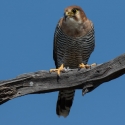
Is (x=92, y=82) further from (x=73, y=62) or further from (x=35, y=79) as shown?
(x=73, y=62)

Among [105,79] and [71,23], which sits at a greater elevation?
[71,23]

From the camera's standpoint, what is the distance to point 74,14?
7.14 meters

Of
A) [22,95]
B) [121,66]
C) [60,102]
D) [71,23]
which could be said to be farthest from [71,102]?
[121,66]

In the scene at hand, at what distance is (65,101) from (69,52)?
37.6 inches

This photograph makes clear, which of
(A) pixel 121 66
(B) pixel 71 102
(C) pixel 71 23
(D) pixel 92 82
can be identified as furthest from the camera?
(B) pixel 71 102

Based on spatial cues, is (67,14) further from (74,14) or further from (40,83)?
(40,83)

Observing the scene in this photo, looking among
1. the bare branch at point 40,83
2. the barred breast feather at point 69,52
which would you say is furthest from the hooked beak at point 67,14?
the bare branch at point 40,83

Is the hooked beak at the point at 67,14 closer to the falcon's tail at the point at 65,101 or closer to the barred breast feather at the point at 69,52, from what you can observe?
the barred breast feather at the point at 69,52

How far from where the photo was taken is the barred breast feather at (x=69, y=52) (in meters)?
7.27

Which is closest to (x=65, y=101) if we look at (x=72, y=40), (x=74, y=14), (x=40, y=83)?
(x=72, y=40)

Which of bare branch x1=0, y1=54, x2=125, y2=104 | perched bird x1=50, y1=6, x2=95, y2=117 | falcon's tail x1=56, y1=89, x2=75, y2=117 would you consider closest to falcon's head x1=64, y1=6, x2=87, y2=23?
perched bird x1=50, y1=6, x2=95, y2=117

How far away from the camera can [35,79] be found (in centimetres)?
566

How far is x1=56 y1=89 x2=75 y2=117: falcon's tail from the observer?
7563mm

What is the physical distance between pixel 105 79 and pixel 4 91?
1384 mm
